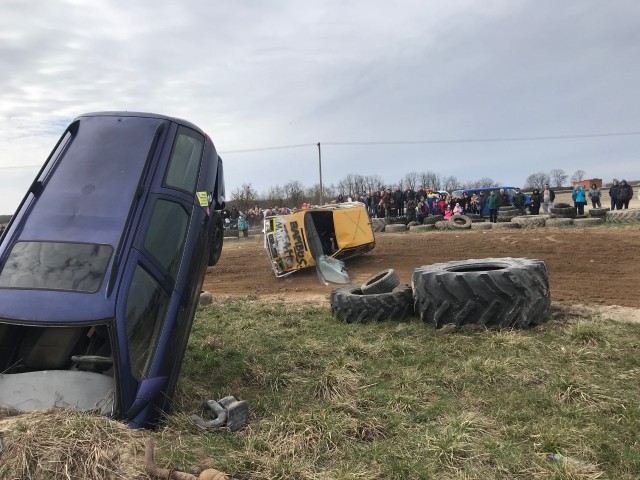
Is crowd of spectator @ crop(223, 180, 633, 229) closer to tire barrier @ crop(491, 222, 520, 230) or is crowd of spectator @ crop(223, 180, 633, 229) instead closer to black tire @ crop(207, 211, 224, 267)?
tire barrier @ crop(491, 222, 520, 230)

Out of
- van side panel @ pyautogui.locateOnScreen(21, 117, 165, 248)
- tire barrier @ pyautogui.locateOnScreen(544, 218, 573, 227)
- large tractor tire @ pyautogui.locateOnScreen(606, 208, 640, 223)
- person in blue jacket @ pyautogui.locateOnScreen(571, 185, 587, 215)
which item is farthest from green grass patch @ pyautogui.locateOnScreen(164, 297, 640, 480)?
person in blue jacket @ pyautogui.locateOnScreen(571, 185, 587, 215)

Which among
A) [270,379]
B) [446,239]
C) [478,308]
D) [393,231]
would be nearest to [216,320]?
[270,379]

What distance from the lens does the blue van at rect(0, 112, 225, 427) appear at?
135 inches

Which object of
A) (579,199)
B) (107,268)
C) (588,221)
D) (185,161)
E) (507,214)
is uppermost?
(185,161)

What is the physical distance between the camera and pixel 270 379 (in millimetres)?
4863

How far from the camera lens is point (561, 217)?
55.8ft

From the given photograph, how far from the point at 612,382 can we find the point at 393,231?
1463 centimetres

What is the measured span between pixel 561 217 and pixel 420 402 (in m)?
14.9

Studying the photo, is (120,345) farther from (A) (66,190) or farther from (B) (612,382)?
(B) (612,382)

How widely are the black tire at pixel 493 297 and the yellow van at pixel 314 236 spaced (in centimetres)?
540

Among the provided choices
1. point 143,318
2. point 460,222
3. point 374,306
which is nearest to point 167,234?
point 143,318

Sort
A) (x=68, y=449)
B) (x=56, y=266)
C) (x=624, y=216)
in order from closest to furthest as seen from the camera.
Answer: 1. (x=68, y=449)
2. (x=56, y=266)
3. (x=624, y=216)

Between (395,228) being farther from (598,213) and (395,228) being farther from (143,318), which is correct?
(143,318)

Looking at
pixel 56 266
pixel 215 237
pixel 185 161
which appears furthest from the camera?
pixel 215 237
